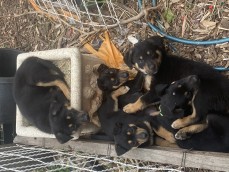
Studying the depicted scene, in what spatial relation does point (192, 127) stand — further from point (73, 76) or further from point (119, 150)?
point (73, 76)

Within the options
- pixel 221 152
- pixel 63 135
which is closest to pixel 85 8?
pixel 63 135

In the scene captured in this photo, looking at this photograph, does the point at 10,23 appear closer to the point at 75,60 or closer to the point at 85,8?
the point at 85,8

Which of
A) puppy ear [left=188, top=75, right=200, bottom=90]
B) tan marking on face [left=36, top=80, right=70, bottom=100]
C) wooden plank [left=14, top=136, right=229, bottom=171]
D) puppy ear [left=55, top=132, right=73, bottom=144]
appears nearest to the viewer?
wooden plank [left=14, top=136, right=229, bottom=171]

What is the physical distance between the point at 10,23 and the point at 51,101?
75.3 inches

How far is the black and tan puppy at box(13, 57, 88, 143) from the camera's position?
3408 millimetres

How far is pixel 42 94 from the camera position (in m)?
3.65

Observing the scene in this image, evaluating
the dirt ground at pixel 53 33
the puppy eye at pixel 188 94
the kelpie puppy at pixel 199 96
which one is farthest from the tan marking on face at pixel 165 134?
the dirt ground at pixel 53 33

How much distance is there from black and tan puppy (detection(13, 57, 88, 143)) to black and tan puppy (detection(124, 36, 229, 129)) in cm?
56

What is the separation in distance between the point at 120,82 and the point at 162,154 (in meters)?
0.85

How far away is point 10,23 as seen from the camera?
5.06 metres

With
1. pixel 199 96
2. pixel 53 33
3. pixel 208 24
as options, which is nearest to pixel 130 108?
pixel 199 96

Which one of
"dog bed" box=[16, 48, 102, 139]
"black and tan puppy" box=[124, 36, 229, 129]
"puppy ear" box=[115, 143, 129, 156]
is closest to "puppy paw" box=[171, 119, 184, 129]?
"black and tan puppy" box=[124, 36, 229, 129]

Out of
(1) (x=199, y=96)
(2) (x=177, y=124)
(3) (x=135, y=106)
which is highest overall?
(1) (x=199, y=96)

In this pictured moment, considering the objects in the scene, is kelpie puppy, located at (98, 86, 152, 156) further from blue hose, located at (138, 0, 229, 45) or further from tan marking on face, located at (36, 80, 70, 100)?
blue hose, located at (138, 0, 229, 45)
